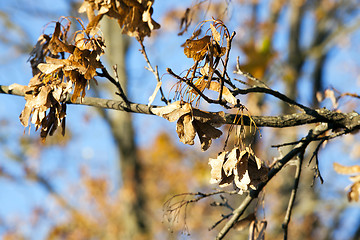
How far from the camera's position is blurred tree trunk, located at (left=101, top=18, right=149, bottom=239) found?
23.0ft

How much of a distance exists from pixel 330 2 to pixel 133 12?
8279 mm

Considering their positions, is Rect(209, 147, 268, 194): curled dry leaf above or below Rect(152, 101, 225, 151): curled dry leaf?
below

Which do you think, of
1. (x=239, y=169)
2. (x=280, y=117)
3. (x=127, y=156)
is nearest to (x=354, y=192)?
(x=280, y=117)

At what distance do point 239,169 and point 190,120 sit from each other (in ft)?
0.82

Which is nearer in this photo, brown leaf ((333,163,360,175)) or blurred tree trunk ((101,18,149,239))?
brown leaf ((333,163,360,175))

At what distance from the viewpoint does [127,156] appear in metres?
7.28

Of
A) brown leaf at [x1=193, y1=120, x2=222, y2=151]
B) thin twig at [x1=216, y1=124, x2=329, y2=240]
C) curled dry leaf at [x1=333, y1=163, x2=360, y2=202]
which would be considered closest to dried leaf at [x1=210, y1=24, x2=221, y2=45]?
brown leaf at [x1=193, y1=120, x2=222, y2=151]

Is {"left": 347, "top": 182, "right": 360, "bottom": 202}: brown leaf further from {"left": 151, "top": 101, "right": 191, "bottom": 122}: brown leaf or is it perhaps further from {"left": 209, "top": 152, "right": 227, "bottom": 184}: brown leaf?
{"left": 151, "top": 101, "right": 191, "bottom": 122}: brown leaf

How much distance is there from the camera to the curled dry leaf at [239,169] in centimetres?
133

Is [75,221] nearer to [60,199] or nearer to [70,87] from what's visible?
[60,199]

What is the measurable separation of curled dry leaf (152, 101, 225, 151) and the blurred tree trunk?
5719 mm

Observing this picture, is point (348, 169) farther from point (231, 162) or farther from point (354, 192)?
point (231, 162)

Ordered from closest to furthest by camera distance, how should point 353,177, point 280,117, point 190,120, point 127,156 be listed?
point 190,120 < point 280,117 < point 353,177 < point 127,156

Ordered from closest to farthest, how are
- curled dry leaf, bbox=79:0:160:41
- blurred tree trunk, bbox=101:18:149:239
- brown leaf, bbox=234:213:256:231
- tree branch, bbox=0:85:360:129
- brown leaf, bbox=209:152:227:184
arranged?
1. brown leaf, bbox=209:152:227:184
2. tree branch, bbox=0:85:360:129
3. curled dry leaf, bbox=79:0:160:41
4. brown leaf, bbox=234:213:256:231
5. blurred tree trunk, bbox=101:18:149:239
